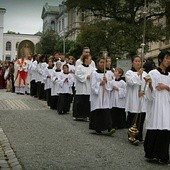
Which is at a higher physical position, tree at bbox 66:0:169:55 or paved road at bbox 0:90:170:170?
tree at bbox 66:0:169:55

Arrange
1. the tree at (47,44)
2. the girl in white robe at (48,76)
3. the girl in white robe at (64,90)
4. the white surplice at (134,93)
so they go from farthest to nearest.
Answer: the tree at (47,44) → the girl in white robe at (48,76) → the girl in white robe at (64,90) → the white surplice at (134,93)

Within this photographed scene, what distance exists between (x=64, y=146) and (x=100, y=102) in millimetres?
2140

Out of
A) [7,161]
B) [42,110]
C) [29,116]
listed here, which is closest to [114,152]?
[7,161]

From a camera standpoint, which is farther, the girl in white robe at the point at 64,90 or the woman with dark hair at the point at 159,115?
the girl in white robe at the point at 64,90

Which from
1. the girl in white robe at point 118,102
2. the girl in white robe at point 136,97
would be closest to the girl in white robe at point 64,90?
the girl in white robe at point 118,102

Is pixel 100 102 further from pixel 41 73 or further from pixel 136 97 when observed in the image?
pixel 41 73

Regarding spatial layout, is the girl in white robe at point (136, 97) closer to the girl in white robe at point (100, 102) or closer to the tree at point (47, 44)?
the girl in white robe at point (100, 102)

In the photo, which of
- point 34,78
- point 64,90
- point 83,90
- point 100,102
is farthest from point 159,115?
point 34,78

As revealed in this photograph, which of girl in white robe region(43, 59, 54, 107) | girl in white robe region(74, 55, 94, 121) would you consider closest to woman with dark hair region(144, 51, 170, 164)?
girl in white robe region(74, 55, 94, 121)

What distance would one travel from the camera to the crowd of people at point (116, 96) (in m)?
8.21

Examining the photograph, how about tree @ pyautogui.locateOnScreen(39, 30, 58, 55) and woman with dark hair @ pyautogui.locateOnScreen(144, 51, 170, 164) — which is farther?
tree @ pyautogui.locateOnScreen(39, 30, 58, 55)

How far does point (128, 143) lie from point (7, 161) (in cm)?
303

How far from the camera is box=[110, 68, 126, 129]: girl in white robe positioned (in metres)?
12.4

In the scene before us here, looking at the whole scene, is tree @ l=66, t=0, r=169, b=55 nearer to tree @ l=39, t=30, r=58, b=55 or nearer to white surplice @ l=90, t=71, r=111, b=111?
white surplice @ l=90, t=71, r=111, b=111
